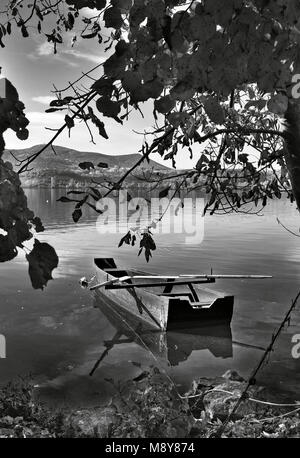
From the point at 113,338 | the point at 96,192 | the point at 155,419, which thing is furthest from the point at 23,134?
the point at 113,338

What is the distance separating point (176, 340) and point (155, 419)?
10.0m

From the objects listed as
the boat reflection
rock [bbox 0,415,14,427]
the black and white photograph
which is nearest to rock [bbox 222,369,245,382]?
the black and white photograph

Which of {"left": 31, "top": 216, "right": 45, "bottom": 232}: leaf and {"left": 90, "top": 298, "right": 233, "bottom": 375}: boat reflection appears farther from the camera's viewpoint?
{"left": 90, "top": 298, "right": 233, "bottom": 375}: boat reflection

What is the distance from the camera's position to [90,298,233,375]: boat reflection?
16.9 meters

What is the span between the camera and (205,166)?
5.41 meters

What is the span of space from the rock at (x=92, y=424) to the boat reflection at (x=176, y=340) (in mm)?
7271

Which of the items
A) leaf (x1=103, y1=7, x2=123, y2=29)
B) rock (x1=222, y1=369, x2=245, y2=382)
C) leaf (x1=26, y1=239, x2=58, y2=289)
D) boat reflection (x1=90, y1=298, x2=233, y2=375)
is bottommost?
boat reflection (x1=90, y1=298, x2=233, y2=375)

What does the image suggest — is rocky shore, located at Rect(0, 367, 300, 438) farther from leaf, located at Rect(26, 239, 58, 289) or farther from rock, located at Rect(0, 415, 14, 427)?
leaf, located at Rect(26, 239, 58, 289)

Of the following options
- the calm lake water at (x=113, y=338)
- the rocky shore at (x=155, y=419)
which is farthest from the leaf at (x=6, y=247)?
the calm lake water at (x=113, y=338)

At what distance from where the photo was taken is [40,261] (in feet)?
6.60

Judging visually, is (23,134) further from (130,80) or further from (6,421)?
(6,421)

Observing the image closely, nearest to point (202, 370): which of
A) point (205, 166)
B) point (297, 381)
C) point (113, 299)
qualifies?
point (297, 381)

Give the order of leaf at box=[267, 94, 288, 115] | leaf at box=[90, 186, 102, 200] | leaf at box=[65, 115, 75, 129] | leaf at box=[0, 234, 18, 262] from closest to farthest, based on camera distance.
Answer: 1. leaf at box=[0, 234, 18, 262]
2. leaf at box=[267, 94, 288, 115]
3. leaf at box=[65, 115, 75, 129]
4. leaf at box=[90, 186, 102, 200]
